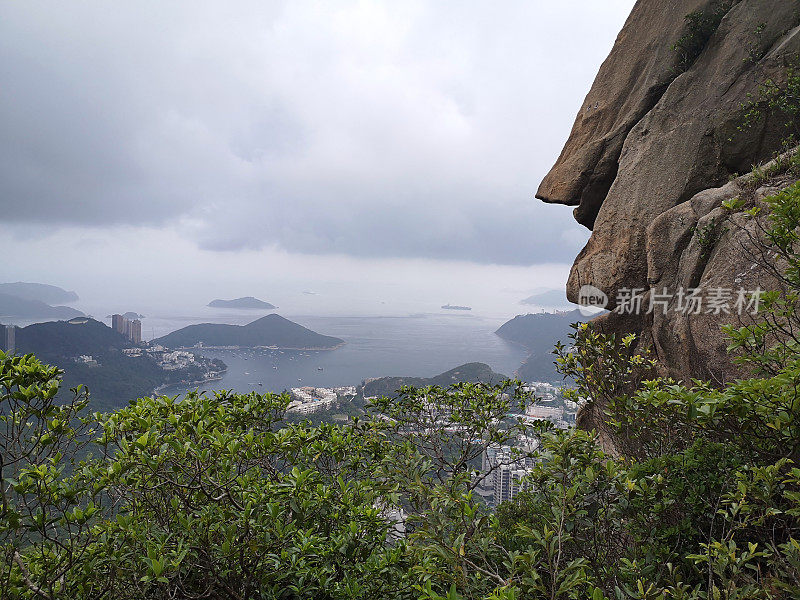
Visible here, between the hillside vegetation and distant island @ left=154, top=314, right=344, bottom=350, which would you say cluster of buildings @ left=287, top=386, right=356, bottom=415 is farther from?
distant island @ left=154, top=314, right=344, bottom=350

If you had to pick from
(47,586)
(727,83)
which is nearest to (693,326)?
(727,83)

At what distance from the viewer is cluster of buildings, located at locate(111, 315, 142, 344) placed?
39.2m

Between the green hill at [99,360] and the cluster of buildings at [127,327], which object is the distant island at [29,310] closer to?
the cluster of buildings at [127,327]

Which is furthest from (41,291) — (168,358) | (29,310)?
(168,358)

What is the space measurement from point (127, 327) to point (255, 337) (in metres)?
15.5

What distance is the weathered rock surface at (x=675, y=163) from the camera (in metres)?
4.71

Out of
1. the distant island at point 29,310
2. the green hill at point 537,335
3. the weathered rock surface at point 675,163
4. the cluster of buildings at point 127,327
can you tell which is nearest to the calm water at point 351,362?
the green hill at point 537,335

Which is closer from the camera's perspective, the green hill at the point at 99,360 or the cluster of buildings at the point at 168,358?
the green hill at the point at 99,360

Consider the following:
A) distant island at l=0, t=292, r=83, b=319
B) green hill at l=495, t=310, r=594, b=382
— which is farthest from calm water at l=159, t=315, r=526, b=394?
distant island at l=0, t=292, r=83, b=319

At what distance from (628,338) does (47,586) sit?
4675mm

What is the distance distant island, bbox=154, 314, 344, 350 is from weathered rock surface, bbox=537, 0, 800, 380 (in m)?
49.3

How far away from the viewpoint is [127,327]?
40.3 metres

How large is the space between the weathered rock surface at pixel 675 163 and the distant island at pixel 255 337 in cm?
4933

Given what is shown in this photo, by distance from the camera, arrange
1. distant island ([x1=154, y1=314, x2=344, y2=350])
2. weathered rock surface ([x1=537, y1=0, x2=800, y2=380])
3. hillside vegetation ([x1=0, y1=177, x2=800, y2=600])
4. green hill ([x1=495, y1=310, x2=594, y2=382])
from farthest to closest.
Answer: distant island ([x1=154, y1=314, x2=344, y2=350]), green hill ([x1=495, y1=310, x2=594, y2=382]), weathered rock surface ([x1=537, y1=0, x2=800, y2=380]), hillside vegetation ([x1=0, y1=177, x2=800, y2=600])
